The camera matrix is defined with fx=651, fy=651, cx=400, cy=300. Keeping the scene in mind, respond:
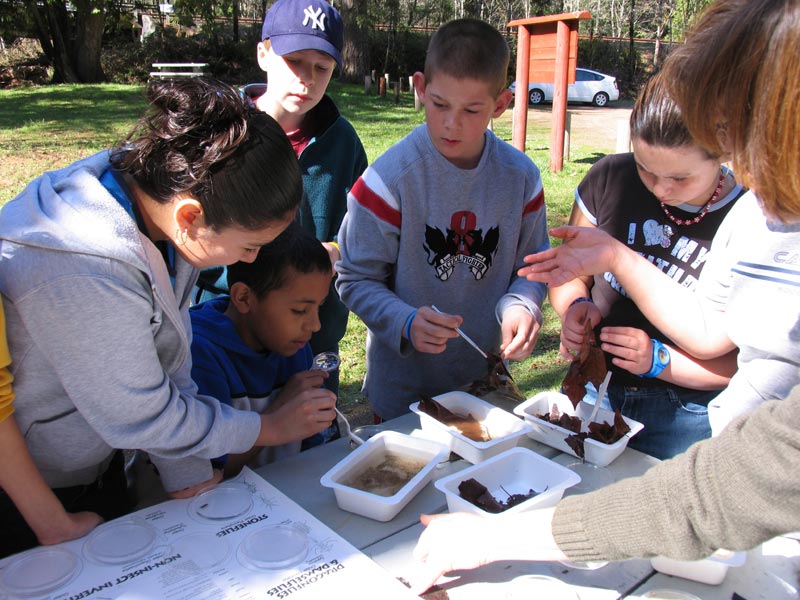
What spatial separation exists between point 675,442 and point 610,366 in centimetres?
31

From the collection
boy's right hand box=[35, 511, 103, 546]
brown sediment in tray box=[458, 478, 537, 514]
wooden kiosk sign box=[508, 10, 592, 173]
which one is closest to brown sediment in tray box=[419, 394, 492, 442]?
brown sediment in tray box=[458, 478, 537, 514]

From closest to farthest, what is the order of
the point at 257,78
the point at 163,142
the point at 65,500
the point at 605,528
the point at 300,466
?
the point at 605,528 < the point at 163,142 < the point at 65,500 < the point at 300,466 < the point at 257,78

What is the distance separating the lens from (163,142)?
54.5 inches

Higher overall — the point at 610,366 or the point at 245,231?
the point at 245,231

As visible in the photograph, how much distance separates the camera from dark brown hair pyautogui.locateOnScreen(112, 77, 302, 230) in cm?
137

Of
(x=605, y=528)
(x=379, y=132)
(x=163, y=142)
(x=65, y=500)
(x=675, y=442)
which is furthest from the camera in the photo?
(x=379, y=132)

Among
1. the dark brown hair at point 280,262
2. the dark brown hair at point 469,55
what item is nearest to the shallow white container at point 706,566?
the dark brown hair at point 280,262

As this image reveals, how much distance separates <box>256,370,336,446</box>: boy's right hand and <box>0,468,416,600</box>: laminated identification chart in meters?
0.22

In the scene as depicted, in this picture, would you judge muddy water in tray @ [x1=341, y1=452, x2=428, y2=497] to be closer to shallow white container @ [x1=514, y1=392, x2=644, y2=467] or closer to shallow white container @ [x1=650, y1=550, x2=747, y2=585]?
shallow white container @ [x1=514, y1=392, x2=644, y2=467]

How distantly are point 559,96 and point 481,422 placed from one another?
25.2 ft

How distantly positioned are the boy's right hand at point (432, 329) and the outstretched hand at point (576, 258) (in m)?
0.25

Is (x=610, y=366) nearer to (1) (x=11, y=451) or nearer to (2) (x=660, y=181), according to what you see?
(2) (x=660, y=181)

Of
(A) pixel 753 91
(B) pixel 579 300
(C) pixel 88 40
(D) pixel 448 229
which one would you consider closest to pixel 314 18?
(D) pixel 448 229

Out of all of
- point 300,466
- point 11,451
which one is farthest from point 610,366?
point 11,451
